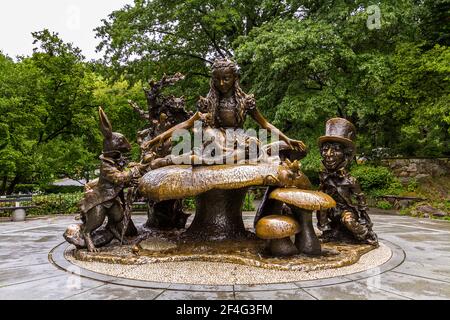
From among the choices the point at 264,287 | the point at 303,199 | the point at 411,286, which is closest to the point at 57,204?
the point at 303,199

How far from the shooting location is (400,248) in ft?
22.8

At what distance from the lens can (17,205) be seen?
1325 centimetres

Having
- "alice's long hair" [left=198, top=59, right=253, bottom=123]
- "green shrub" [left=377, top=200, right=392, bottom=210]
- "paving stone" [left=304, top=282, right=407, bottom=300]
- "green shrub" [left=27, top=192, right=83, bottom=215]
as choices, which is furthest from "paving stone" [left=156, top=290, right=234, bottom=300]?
"green shrub" [left=377, top=200, right=392, bottom=210]

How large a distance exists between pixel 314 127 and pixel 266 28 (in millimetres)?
4665

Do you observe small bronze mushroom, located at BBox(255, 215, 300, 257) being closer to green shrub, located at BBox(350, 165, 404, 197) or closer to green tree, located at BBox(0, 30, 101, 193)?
green shrub, located at BBox(350, 165, 404, 197)

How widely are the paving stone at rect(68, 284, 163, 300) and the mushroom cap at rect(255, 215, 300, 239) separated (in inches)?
69.8

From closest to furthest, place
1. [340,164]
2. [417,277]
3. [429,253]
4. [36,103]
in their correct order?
[417,277] → [429,253] → [340,164] → [36,103]

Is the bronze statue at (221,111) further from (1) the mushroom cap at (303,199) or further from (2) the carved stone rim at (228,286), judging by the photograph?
(2) the carved stone rim at (228,286)

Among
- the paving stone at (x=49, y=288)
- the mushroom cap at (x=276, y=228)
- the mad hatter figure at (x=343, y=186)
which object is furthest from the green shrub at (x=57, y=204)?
the mushroom cap at (x=276, y=228)

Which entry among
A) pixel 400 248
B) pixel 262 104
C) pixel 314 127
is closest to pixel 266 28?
pixel 262 104

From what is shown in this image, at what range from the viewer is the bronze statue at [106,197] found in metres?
6.44

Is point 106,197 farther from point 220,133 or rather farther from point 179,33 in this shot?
point 179,33

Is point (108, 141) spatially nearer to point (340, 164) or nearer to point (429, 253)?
point (340, 164)

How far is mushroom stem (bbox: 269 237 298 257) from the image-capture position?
5.88 metres
